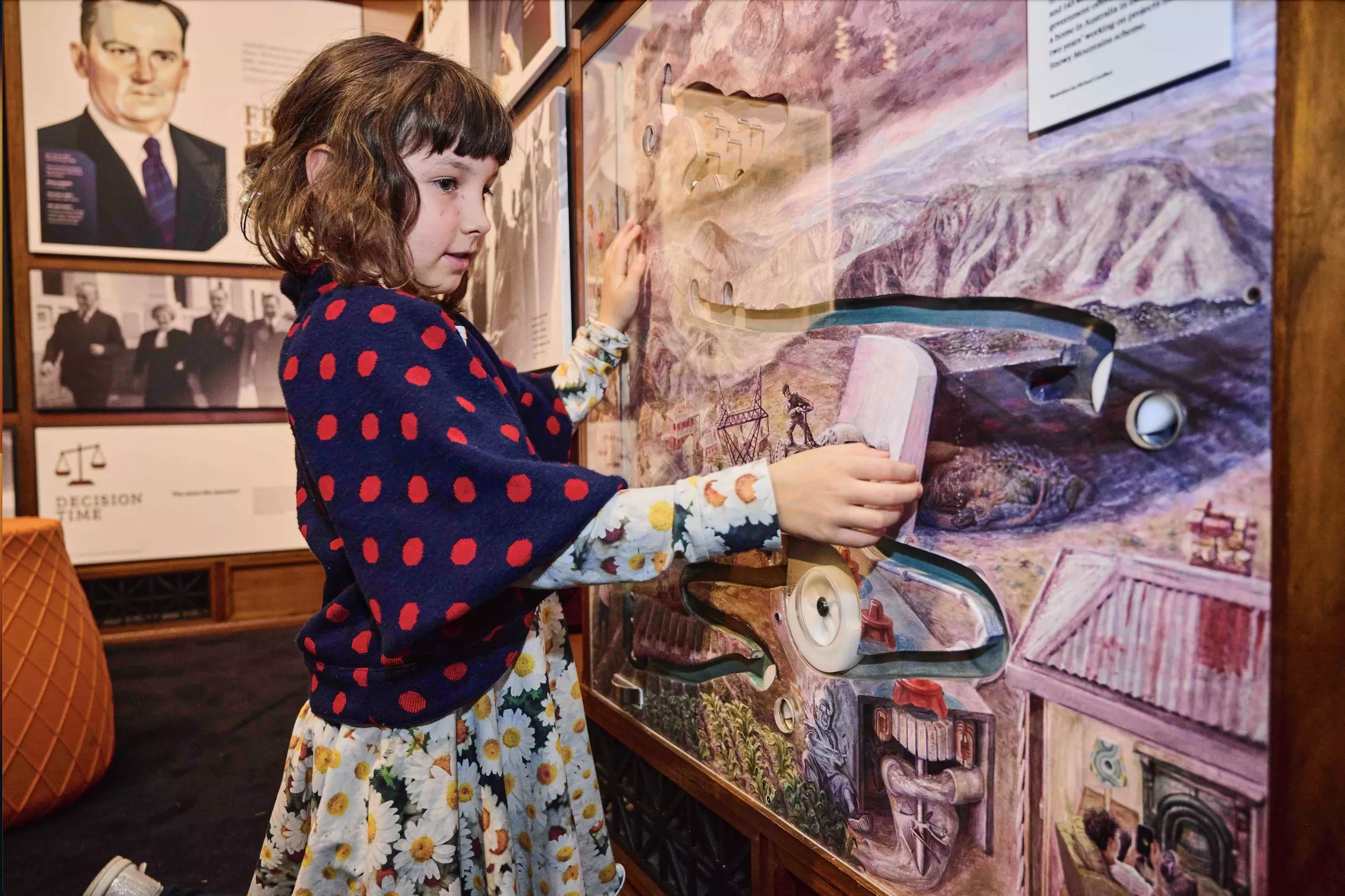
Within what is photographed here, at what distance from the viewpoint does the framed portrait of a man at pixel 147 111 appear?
2752mm

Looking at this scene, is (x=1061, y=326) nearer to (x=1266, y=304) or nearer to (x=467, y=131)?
(x=1266, y=304)

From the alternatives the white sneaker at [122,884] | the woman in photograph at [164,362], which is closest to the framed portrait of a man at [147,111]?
the woman in photograph at [164,362]

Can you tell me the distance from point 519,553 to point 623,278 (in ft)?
1.73

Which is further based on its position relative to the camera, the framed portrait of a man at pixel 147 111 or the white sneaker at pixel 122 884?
the framed portrait of a man at pixel 147 111

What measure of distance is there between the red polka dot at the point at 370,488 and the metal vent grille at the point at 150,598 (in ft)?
9.09

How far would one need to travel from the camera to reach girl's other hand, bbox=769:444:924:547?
0.57m

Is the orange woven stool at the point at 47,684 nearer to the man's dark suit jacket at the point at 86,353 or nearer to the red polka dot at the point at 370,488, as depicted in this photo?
the man's dark suit jacket at the point at 86,353

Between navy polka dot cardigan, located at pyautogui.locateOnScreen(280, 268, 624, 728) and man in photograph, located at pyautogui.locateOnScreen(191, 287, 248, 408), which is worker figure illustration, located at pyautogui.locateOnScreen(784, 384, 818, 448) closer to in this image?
navy polka dot cardigan, located at pyautogui.locateOnScreen(280, 268, 624, 728)

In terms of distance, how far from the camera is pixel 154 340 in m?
2.89

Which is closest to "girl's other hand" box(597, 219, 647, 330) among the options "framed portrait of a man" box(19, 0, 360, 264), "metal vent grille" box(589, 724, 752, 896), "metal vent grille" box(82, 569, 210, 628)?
"metal vent grille" box(589, 724, 752, 896)

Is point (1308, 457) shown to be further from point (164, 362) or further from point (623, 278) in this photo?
A: point (164, 362)

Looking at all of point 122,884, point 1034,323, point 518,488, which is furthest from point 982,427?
point 122,884

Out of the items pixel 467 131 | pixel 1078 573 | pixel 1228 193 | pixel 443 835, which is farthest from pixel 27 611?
pixel 1228 193

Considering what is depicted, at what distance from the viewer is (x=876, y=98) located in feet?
2.11
